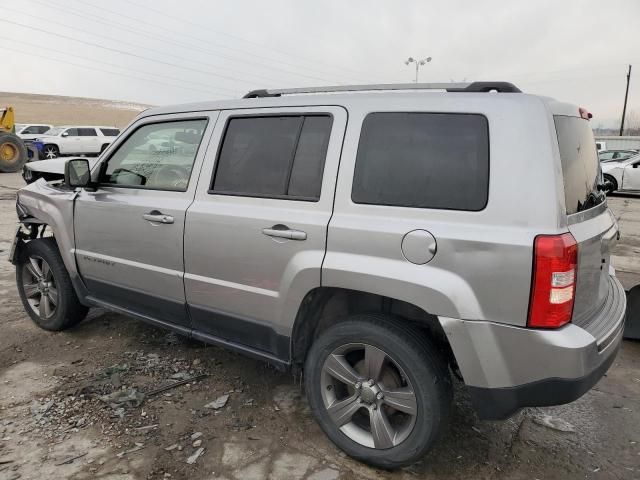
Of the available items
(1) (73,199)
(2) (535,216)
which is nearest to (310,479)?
(2) (535,216)

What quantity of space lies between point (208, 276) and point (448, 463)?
1.70m

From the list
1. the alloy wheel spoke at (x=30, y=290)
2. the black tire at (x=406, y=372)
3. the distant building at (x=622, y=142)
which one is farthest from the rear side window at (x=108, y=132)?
the distant building at (x=622, y=142)

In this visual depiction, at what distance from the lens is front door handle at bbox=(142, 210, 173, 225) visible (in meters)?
3.09

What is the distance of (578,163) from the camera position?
235 centimetres

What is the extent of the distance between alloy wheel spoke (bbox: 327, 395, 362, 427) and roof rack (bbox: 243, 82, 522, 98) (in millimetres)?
1660

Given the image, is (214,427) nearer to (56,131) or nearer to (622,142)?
(56,131)

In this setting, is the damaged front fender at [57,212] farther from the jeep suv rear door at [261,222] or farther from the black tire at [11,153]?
the black tire at [11,153]


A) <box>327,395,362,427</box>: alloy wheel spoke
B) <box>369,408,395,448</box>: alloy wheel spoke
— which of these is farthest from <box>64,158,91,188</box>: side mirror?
Answer: <box>369,408,395,448</box>: alloy wheel spoke

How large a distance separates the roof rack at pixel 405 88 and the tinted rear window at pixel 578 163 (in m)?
0.31

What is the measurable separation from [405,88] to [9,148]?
19384mm

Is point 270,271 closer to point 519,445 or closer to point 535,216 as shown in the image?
point 535,216

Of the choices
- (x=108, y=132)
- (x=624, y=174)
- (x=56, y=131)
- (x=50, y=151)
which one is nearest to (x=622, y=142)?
(x=624, y=174)

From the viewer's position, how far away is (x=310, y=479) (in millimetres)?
2465

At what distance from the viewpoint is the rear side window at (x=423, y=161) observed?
7.21 feet
